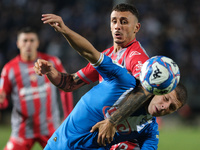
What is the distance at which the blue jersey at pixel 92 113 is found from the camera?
3.53 meters

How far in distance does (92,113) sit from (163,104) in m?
0.67

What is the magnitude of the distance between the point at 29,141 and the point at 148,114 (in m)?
2.91

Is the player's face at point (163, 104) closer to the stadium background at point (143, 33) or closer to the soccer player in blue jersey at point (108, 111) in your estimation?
the soccer player in blue jersey at point (108, 111)

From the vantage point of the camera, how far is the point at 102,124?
348 cm

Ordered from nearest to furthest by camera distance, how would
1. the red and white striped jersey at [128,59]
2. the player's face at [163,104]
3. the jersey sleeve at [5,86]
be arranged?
the player's face at [163,104], the red and white striped jersey at [128,59], the jersey sleeve at [5,86]

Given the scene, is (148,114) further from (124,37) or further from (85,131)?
(124,37)

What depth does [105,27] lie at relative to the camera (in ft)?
48.5

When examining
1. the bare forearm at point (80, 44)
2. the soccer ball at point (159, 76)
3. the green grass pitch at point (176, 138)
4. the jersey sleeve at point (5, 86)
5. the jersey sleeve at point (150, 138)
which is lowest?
the green grass pitch at point (176, 138)

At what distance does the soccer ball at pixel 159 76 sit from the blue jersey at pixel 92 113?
209mm

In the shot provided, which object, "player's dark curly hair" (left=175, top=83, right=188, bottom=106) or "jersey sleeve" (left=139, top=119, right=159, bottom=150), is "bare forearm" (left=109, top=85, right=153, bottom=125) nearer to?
"player's dark curly hair" (left=175, top=83, right=188, bottom=106)

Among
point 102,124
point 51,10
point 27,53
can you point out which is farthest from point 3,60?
point 102,124

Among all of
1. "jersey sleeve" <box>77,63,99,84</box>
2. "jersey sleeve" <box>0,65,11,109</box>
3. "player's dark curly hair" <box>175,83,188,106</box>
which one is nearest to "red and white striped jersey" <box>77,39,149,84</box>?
"jersey sleeve" <box>77,63,99,84</box>

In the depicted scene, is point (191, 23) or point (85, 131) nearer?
point (85, 131)

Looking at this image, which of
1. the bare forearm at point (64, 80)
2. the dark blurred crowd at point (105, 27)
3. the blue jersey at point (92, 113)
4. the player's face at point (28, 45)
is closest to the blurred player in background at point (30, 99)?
the player's face at point (28, 45)
